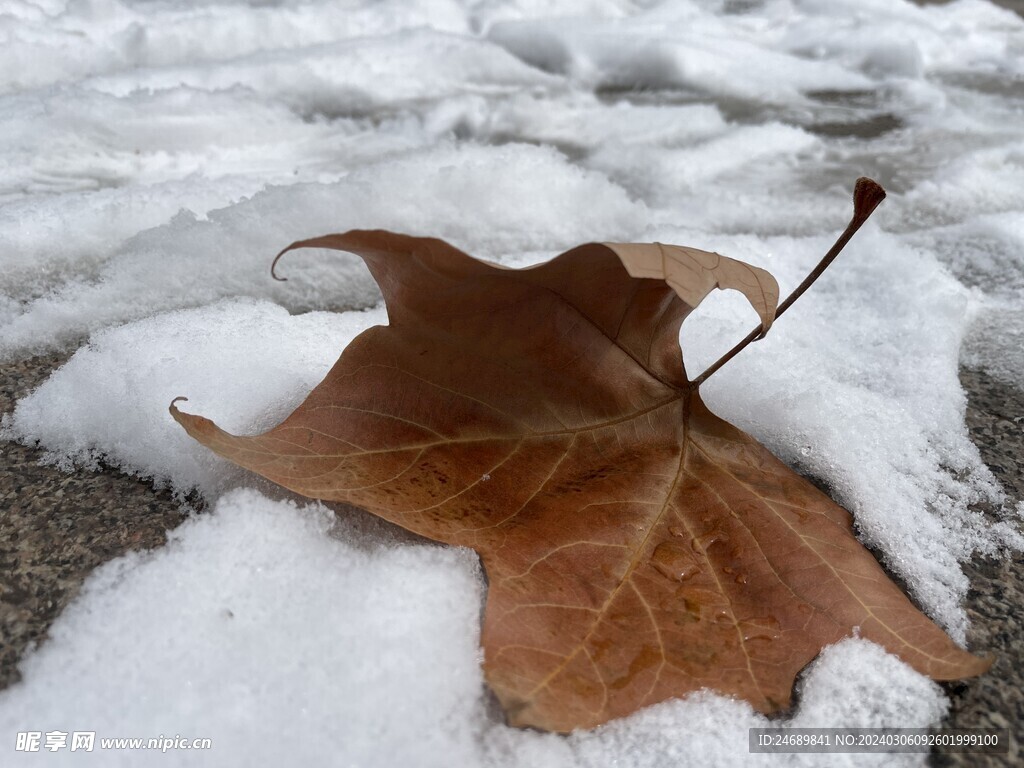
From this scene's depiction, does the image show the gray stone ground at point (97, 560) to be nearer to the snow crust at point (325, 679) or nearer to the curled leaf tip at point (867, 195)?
the snow crust at point (325, 679)

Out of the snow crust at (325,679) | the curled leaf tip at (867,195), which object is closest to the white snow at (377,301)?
the snow crust at (325,679)

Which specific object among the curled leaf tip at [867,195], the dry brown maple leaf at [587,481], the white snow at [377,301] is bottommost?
the white snow at [377,301]

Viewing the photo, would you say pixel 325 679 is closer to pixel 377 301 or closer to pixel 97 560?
pixel 97 560

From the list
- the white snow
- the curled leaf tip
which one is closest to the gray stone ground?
the white snow

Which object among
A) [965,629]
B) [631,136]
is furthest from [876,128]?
[965,629]

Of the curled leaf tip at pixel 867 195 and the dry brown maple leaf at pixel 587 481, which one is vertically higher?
the curled leaf tip at pixel 867 195

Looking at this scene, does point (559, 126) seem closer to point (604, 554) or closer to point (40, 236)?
point (40, 236)

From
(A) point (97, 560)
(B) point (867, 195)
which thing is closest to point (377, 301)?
(A) point (97, 560)
